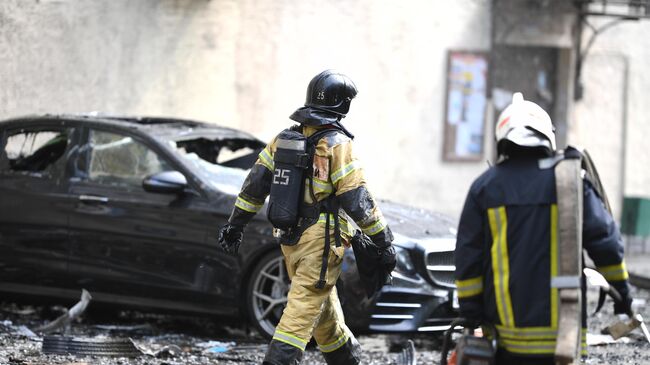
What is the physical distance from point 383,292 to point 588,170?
10.2ft

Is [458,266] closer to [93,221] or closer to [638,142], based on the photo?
[93,221]

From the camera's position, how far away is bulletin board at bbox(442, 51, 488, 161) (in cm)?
1664

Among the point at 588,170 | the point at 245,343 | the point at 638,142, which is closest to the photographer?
the point at 588,170

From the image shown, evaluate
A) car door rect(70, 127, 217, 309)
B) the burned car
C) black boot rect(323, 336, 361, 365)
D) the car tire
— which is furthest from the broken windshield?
black boot rect(323, 336, 361, 365)

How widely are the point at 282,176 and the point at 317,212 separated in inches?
9.8

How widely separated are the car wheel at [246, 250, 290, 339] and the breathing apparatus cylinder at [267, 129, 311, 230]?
6.43ft

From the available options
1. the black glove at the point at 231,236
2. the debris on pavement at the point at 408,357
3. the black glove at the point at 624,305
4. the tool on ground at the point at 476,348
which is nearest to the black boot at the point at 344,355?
the black glove at the point at 231,236

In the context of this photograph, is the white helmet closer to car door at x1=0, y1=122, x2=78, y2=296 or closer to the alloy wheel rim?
the alloy wheel rim

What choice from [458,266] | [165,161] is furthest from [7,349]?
[458,266]

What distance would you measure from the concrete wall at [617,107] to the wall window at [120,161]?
10591 mm

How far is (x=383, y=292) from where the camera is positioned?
774 centimetres

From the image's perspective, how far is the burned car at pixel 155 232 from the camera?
25.8 feet

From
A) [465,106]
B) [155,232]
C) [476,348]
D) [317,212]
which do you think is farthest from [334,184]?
[465,106]

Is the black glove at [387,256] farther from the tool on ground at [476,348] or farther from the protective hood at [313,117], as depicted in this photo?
the tool on ground at [476,348]
